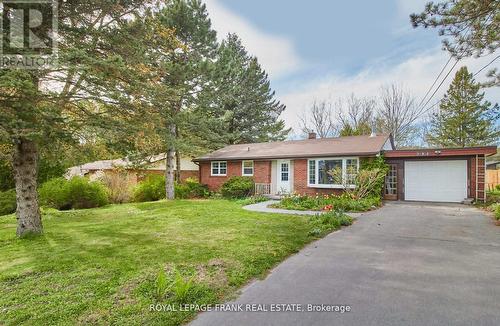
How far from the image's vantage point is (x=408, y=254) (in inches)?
206

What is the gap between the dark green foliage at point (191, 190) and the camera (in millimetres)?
17609

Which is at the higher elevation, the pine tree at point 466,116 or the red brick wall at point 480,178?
the pine tree at point 466,116

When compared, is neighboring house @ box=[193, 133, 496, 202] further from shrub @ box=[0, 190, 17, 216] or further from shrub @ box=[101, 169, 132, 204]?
shrub @ box=[0, 190, 17, 216]

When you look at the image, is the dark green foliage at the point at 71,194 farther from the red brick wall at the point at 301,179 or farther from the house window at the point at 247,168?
the red brick wall at the point at 301,179

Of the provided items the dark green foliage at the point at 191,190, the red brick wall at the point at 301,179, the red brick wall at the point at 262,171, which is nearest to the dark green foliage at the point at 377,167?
the red brick wall at the point at 301,179

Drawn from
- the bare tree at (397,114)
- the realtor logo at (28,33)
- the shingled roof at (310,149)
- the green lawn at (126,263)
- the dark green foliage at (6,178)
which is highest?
the bare tree at (397,114)

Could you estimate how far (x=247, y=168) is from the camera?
58.1 ft

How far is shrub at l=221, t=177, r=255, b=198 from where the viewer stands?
1611cm

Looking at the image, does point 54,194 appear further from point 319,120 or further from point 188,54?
point 319,120

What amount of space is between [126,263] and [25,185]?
4.12 m

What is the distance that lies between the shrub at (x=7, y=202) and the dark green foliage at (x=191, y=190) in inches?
311

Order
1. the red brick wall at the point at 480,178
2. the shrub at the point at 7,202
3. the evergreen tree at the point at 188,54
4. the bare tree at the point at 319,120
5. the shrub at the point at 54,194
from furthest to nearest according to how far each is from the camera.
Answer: the bare tree at the point at 319,120 → the evergreen tree at the point at 188,54 → the shrub at the point at 54,194 → the red brick wall at the point at 480,178 → the shrub at the point at 7,202

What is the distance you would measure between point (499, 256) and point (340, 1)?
9449 millimetres

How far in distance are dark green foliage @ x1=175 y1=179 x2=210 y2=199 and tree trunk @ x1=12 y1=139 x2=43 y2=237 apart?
10627mm
